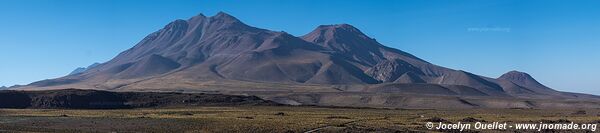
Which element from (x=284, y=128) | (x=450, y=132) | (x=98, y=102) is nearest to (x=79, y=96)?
(x=98, y=102)

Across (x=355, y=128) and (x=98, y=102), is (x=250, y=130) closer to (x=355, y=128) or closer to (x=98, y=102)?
(x=355, y=128)

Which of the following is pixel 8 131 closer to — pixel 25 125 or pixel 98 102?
pixel 25 125

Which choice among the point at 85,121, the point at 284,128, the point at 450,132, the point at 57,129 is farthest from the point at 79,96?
the point at 450,132

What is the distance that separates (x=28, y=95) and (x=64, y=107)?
1419cm

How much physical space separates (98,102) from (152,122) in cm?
6588

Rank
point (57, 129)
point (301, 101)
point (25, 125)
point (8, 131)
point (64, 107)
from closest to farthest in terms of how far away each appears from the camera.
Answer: point (8, 131) → point (57, 129) → point (25, 125) → point (64, 107) → point (301, 101)

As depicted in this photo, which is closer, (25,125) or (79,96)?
(25,125)

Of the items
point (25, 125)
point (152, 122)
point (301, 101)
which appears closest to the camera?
point (25, 125)

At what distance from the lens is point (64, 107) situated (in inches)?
5344

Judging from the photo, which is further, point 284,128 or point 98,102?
point 98,102

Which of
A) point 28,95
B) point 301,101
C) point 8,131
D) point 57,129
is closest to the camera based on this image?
point 8,131

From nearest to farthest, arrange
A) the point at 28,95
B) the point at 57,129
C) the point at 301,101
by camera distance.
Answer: the point at 57,129 → the point at 28,95 → the point at 301,101

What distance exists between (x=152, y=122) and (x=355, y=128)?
2534cm

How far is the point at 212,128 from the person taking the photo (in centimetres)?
7194
